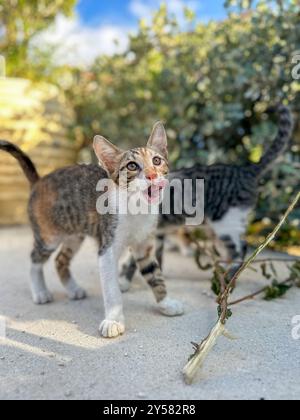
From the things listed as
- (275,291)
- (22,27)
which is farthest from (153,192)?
(22,27)

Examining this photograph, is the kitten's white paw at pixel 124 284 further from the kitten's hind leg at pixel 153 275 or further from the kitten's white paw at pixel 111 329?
the kitten's white paw at pixel 111 329

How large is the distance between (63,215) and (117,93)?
2728mm

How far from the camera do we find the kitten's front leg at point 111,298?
1.99 m

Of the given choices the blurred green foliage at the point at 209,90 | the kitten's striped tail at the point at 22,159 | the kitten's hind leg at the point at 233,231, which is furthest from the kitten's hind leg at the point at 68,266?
the blurred green foliage at the point at 209,90

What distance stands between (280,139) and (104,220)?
136cm

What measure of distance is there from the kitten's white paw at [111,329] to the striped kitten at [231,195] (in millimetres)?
807

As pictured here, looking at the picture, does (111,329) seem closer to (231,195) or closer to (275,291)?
(275,291)

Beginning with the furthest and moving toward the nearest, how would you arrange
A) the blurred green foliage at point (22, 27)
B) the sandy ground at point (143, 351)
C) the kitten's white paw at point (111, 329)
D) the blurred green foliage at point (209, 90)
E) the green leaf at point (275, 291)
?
1. the blurred green foliage at point (22, 27)
2. the blurred green foliage at point (209, 90)
3. the green leaf at point (275, 291)
4. the kitten's white paw at point (111, 329)
5. the sandy ground at point (143, 351)

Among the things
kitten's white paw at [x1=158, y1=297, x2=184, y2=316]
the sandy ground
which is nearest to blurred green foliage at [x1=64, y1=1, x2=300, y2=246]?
the sandy ground

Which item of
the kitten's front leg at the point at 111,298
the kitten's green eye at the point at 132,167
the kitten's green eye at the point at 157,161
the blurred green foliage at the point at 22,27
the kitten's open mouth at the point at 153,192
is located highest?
the blurred green foliage at the point at 22,27

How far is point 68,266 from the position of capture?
8.81 ft

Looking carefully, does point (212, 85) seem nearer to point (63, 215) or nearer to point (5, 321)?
point (63, 215)

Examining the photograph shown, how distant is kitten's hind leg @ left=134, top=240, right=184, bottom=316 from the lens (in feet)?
7.43
